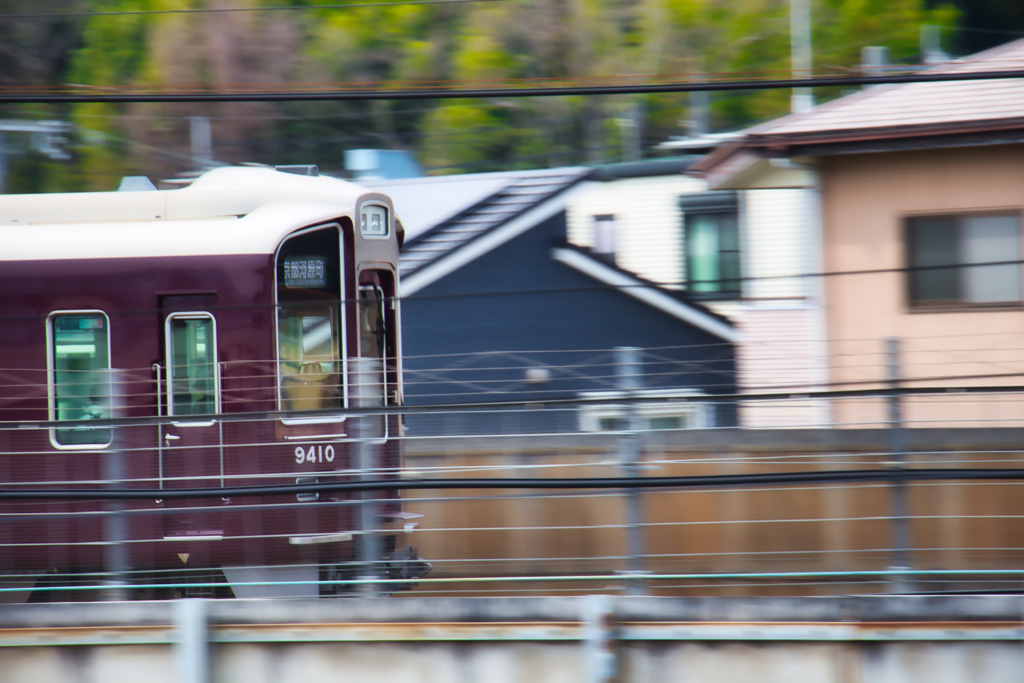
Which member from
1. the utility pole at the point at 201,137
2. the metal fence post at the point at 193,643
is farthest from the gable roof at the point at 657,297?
the utility pole at the point at 201,137

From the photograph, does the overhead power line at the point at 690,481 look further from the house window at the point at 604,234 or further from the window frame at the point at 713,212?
the house window at the point at 604,234

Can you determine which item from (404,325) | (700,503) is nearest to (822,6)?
(404,325)

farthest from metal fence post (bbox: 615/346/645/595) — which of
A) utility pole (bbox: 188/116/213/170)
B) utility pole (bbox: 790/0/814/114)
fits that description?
utility pole (bbox: 188/116/213/170)

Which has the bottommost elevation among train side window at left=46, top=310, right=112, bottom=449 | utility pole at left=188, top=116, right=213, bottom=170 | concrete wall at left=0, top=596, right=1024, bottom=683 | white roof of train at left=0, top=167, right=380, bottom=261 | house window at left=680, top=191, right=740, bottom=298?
concrete wall at left=0, top=596, right=1024, bottom=683

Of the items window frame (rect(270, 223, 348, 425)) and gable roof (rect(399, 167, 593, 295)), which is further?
gable roof (rect(399, 167, 593, 295))

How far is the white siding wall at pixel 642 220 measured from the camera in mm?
13133

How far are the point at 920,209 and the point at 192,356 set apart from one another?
6150mm

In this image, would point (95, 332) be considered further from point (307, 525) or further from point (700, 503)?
point (700, 503)

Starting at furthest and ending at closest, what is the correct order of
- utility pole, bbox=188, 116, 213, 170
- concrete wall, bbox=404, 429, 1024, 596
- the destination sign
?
1. utility pole, bbox=188, 116, 213, 170
2. the destination sign
3. concrete wall, bbox=404, 429, 1024, 596

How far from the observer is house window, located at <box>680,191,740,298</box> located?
1278cm

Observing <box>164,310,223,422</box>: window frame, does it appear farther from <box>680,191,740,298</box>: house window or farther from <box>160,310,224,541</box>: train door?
<box>680,191,740,298</box>: house window

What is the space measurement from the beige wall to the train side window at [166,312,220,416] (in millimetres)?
Answer: 4873

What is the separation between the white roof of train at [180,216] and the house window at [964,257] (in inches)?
192

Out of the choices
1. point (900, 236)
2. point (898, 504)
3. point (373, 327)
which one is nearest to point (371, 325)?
point (373, 327)
